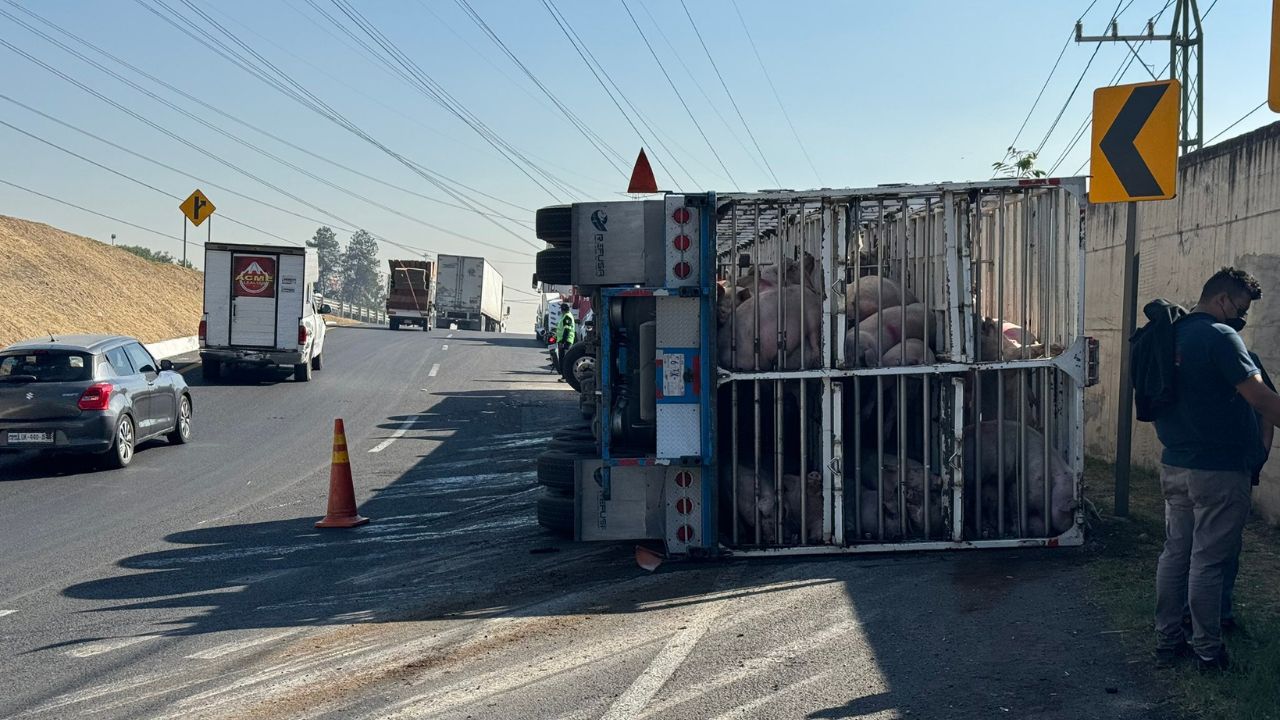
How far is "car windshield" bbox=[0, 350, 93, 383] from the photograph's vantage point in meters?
14.6

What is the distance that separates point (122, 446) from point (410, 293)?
45430 millimetres

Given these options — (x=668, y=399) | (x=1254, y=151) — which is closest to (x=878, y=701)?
(x=668, y=399)

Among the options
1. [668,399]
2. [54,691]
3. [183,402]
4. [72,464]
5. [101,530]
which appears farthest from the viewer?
[183,402]

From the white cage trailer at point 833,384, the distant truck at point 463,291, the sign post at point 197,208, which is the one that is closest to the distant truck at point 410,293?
the distant truck at point 463,291

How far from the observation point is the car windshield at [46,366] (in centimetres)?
1465

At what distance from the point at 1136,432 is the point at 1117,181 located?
4.38 metres

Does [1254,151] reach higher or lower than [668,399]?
higher

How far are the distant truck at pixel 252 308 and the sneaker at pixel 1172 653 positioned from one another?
2278 centimetres

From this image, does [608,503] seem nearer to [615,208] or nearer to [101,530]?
[615,208]

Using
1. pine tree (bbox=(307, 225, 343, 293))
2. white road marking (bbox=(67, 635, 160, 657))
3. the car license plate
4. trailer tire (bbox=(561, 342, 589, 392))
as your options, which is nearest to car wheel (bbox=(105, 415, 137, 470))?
the car license plate

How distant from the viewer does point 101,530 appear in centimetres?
1112

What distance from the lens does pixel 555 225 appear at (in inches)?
392

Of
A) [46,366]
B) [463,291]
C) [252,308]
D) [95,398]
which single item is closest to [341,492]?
[95,398]

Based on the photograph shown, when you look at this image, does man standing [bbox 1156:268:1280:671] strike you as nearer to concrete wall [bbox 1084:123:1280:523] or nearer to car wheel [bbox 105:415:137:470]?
concrete wall [bbox 1084:123:1280:523]
